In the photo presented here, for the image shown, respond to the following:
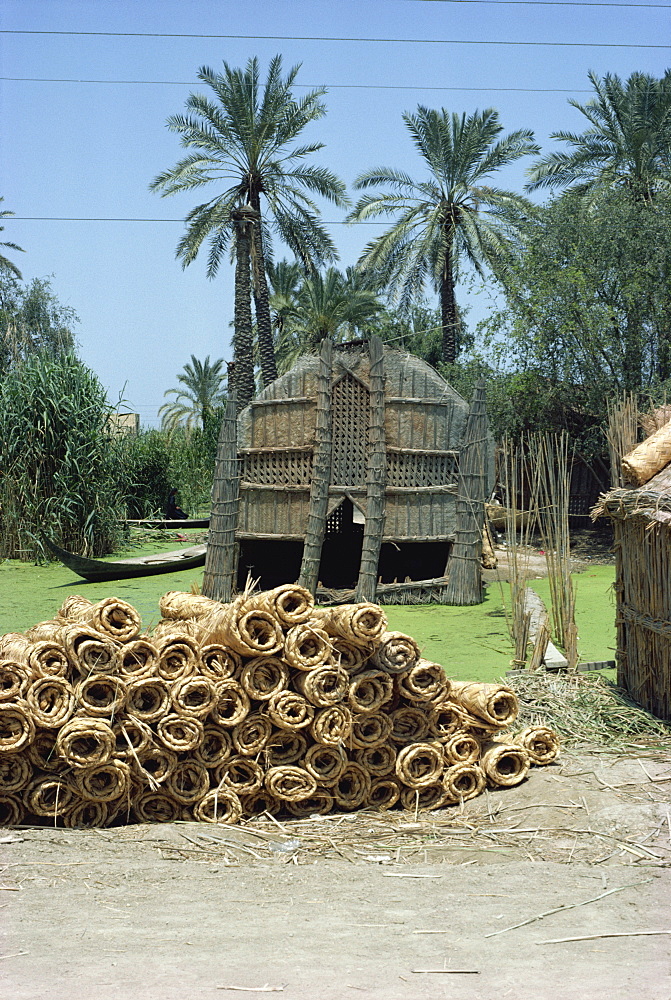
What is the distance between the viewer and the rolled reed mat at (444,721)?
5.14 metres

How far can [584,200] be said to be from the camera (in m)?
20.6

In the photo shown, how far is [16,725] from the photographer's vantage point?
177 inches

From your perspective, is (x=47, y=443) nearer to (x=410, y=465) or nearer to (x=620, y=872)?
(x=410, y=465)

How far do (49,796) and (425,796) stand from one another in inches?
76.9

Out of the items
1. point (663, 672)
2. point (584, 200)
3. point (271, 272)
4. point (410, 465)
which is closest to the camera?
point (663, 672)

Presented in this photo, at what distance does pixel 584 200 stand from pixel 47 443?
12.7m

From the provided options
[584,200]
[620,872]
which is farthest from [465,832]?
[584,200]

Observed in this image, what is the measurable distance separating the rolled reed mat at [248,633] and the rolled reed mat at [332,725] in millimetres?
419

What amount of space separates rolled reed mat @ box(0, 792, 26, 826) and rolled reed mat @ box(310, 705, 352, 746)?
4.88 feet

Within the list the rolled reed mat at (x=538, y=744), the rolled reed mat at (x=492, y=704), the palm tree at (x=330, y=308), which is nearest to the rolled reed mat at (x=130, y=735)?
the rolled reed mat at (x=492, y=704)

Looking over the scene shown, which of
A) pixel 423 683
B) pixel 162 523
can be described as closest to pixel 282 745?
pixel 423 683

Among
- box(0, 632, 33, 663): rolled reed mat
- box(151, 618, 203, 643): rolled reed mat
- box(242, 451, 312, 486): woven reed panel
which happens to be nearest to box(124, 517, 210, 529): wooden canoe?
box(242, 451, 312, 486): woven reed panel

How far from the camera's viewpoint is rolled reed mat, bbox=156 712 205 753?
15.3ft

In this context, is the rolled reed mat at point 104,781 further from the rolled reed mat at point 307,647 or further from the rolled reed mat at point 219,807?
the rolled reed mat at point 307,647
